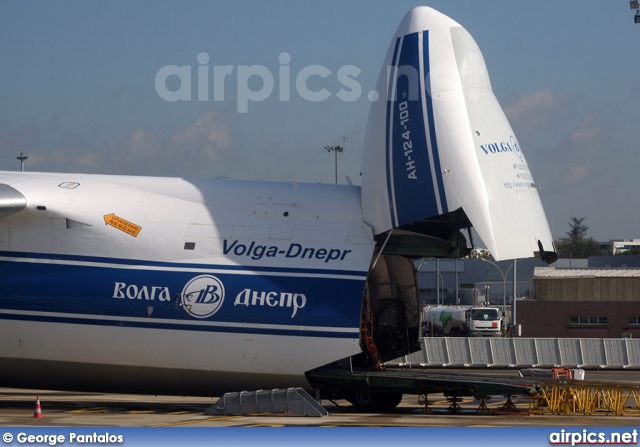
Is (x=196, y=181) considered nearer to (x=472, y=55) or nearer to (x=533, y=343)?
(x=472, y=55)

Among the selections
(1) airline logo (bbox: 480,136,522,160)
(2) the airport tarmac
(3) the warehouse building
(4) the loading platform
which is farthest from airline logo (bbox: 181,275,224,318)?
(3) the warehouse building

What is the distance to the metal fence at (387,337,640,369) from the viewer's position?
1614 inches

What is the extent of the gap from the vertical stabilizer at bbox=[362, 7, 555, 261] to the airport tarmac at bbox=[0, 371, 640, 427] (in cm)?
356

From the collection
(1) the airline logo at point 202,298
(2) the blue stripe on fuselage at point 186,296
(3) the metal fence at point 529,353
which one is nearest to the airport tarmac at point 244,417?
(2) the blue stripe on fuselage at point 186,296

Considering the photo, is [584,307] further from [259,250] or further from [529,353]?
[259,250]

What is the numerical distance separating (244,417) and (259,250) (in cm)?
364

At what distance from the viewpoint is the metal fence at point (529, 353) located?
1614 inches

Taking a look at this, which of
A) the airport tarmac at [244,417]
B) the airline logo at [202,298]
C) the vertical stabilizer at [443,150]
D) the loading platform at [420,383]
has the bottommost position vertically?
the airport tarmac at [244,417]

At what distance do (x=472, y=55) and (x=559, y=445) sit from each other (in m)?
10.2

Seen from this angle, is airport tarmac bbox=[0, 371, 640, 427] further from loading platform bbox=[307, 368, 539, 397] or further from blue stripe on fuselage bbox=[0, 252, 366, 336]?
blue stripe on fuselage bbox=[0, 252, 366, 336]

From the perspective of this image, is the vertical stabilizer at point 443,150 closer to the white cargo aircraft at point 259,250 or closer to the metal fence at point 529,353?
the white cargo aircraft at point 259,250

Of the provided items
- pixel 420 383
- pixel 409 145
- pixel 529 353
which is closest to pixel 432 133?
pixel 409 145

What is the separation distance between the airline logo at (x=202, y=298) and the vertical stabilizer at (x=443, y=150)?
147 inches

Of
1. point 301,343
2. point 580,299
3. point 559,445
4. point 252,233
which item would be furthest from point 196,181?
point 580,299
